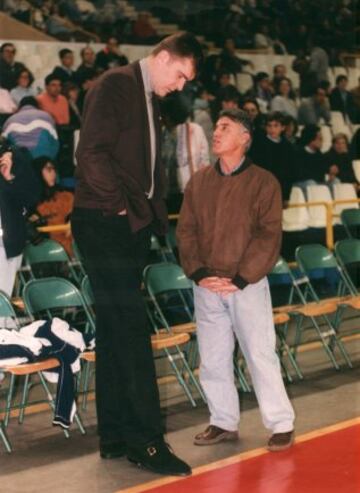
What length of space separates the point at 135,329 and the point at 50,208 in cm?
462

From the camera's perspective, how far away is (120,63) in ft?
44.0

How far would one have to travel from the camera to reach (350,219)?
1159 centimetres

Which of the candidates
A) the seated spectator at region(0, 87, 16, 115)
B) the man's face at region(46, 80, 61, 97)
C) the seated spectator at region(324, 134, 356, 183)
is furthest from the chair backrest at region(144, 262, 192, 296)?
the seated spectator at region(324, 134, 356, 183)

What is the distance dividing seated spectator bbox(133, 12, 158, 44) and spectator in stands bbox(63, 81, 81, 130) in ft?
11.7

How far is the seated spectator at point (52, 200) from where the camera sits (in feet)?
32.2

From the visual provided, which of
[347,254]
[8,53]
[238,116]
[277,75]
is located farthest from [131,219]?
[277,75]

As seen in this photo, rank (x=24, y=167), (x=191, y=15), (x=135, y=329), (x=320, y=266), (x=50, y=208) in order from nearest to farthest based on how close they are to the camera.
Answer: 1. (x=135, y=329)
2. (x=24, y=167)
3. (x=320, y=266)
4. (x=50, y=208)
5. (x=191, y=15)

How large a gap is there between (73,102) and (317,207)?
2934 millimetres

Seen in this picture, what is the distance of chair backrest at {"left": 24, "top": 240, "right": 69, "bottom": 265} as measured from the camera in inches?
344

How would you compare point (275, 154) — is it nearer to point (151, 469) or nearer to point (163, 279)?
point (163, 279)

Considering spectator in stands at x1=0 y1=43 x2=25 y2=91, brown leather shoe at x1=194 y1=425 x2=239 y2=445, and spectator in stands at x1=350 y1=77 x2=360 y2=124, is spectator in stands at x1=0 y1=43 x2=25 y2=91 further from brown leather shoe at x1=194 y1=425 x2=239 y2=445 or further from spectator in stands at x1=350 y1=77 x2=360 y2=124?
brown leather shoe at x1=194 y1=425 x2=239 y2=445

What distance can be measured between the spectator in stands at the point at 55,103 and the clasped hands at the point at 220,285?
249 inches

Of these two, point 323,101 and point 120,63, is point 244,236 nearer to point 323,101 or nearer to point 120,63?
point 120,63

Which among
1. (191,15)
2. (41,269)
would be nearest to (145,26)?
(191,15)
